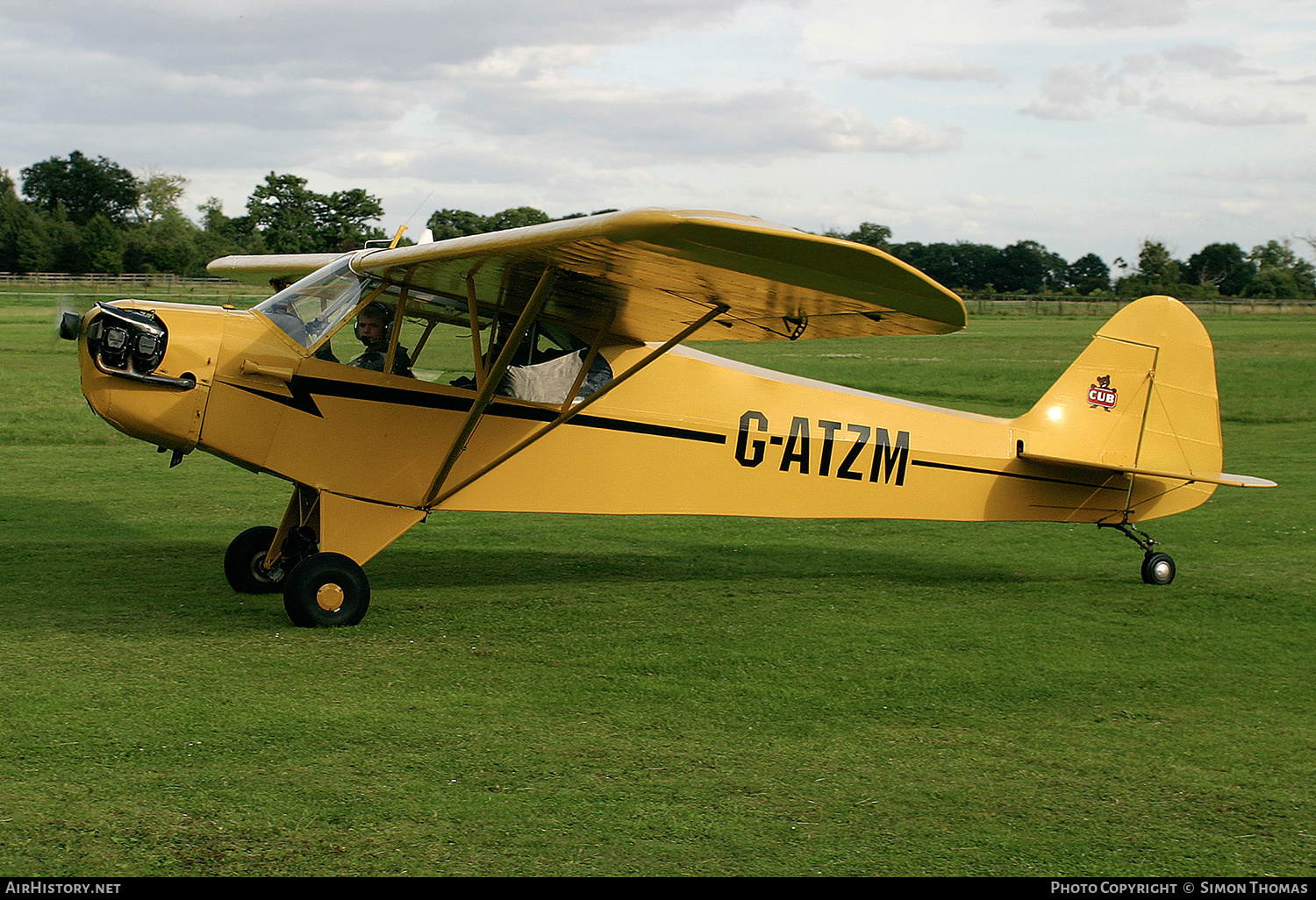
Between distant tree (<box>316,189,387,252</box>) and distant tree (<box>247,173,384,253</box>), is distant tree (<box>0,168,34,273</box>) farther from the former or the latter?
distant tree (<box>316,189,387,252</box>)

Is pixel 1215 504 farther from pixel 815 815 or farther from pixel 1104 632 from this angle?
pixel 815 815

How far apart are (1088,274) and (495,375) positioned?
388 ft

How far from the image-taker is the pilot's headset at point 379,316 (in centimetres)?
752

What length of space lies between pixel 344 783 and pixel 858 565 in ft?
20.4

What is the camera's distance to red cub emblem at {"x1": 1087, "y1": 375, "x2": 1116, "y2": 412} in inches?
363

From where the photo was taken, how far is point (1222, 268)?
105 m

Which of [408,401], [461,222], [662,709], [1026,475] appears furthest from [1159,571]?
[461,222]

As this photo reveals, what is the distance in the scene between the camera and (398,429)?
24.7ft

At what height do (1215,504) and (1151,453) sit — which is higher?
(1151,453)

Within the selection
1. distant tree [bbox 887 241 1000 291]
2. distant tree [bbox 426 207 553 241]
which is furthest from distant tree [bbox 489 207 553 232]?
distant tree [bbox 887 241 1000 291]

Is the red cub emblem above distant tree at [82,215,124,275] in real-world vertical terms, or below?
below

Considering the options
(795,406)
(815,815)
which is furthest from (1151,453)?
(815,815)

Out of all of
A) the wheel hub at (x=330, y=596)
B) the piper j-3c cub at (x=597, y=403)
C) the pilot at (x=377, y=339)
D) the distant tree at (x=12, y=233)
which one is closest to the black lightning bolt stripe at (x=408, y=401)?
the piper j-3c cub at (x=597, y=403)

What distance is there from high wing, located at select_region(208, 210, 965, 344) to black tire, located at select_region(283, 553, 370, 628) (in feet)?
6.50
